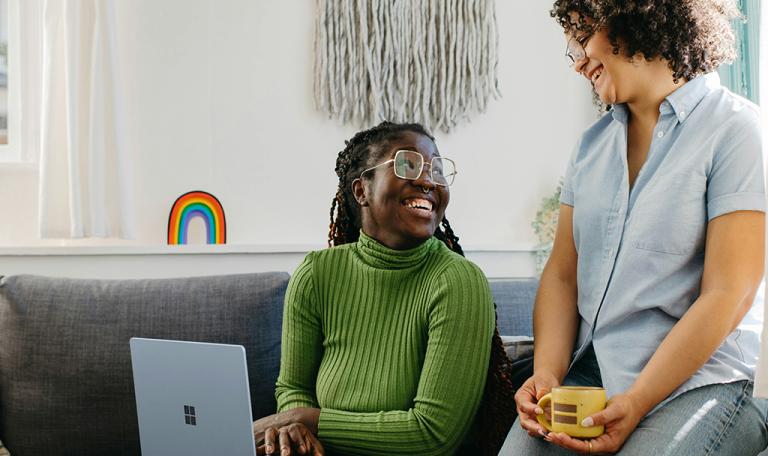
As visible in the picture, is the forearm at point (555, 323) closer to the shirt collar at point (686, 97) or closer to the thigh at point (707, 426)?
the thigh at point (707, 426)

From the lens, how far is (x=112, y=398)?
194 centimetres

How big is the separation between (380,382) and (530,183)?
151cm

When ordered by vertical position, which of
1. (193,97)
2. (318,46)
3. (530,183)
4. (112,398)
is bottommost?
(112,398)

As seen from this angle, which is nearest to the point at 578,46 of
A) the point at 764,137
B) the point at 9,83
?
the point at 764,137

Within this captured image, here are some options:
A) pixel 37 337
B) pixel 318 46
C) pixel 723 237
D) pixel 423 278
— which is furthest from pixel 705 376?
pixel 318 46

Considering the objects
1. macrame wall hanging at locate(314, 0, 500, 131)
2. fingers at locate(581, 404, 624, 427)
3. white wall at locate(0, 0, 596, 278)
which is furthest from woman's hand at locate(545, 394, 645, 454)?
macrame wall hanging at locate(314, 0, 500, 131)

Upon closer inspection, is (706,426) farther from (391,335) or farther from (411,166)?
(411,166)

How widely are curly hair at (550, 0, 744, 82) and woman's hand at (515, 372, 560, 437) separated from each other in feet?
1.84

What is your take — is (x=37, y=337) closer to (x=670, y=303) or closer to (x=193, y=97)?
(x=193, y=97)

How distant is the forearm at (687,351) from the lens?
4.15 feet

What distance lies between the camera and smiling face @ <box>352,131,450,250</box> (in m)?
1.57

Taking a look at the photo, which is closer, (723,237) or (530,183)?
(723,237)

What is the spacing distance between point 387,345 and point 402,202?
276mm

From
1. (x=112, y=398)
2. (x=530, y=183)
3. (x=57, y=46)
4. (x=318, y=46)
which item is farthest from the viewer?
(x=530, y=183)
